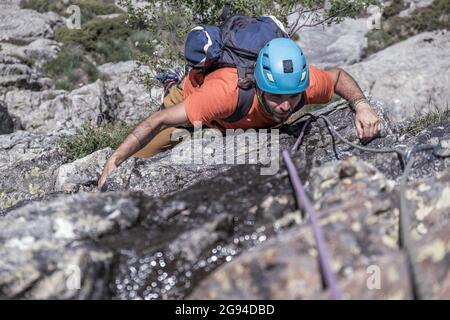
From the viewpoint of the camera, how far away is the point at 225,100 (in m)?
5.45

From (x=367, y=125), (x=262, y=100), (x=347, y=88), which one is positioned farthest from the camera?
(x=347, y=88)

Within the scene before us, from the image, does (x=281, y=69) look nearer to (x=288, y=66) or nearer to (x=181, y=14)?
(x=288, y=66)

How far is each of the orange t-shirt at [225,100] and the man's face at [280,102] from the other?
0.17 metres

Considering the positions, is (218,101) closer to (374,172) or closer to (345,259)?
(374,172)

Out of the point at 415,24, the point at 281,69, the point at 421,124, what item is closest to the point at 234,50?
the point at 281,69

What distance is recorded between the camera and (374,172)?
3.66m

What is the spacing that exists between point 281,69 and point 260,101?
0.49 meters

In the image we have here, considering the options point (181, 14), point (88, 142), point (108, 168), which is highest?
point (108, 168)

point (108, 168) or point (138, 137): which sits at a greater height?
point (138, 137)

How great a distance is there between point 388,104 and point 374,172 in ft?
40.1

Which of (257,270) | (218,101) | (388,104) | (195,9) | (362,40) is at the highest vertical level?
(257,270)

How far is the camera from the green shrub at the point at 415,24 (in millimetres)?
28234

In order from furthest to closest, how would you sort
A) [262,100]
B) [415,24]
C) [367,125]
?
1. [415,24]
2. [367,125]
3. [262,100]

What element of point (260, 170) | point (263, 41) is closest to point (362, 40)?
point (263, 41)
